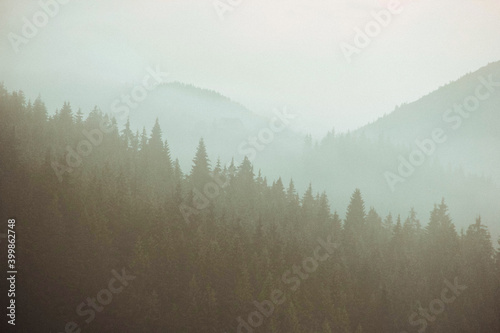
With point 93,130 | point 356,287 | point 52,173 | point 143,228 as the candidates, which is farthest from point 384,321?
point 93,130

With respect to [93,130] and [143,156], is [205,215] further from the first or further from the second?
[93,130]

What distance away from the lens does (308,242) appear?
98188mm

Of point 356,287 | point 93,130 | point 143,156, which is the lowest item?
point 356,287

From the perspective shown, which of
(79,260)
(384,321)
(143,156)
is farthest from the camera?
(143,156)

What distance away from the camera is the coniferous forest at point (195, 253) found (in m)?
72.0

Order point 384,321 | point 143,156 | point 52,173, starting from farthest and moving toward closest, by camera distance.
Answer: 1. point 143,156
2. point 384,321
3. point 52,173

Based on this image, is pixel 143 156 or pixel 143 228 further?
pixel 143 156

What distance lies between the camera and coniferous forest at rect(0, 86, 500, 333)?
72000 millimetres

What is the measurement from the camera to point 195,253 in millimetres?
81312

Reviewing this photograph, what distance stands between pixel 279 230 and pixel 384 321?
26935 mm

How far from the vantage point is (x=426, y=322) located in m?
90.2

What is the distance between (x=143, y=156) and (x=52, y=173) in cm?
2631

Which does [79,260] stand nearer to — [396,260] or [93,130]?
[93,130]

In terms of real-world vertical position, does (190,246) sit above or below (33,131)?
below
